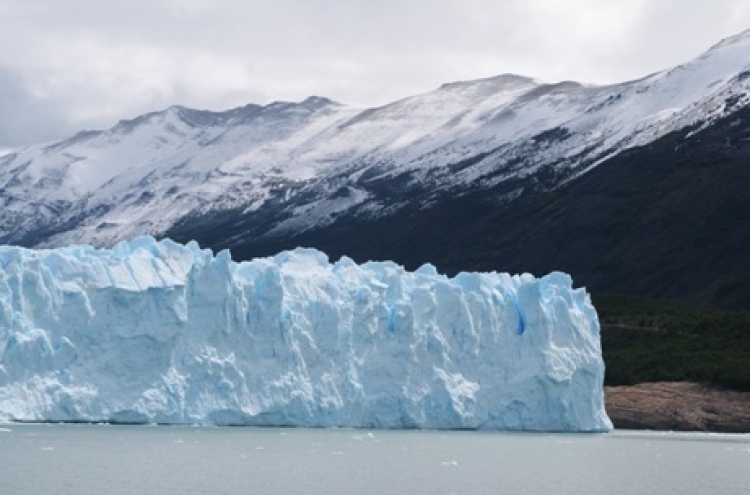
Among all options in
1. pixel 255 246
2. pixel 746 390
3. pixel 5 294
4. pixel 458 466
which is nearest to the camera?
pixel 458 466

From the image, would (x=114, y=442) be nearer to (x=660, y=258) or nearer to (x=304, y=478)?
(x=304, y=478)

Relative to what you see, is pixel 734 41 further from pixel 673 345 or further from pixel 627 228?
pixel 673 345

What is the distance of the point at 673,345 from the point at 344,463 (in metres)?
41.5

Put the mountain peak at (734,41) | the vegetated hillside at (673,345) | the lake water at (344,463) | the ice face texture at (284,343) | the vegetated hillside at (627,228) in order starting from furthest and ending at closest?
1. the mountain peak at (734,41)
2. the vegetated hillside at (627,228)
3. the vegetated hillside at (673,345)
4. the ice face texture at (284,343)
5. the lake water at (344,463)

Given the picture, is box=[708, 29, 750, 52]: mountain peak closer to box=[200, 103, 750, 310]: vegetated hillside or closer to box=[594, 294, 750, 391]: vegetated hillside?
box=[200, 103, 750, 310]: vegetated hillside

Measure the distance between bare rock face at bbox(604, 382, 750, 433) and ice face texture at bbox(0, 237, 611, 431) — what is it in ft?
36.1

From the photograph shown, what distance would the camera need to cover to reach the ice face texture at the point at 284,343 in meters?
44.3

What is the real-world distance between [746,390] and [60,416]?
36244 millimetres

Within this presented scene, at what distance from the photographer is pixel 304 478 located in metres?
34.0

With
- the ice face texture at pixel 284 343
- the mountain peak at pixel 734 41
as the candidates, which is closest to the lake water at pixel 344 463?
the ice face texture at pixel 284 343

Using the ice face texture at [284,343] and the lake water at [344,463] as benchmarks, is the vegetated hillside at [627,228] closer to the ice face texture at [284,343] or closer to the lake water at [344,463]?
the ice face texture at [284,343]

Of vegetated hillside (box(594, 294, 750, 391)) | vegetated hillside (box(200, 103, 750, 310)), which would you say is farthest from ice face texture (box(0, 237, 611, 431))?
vegetated hillside (box(200, 103, 750, 310))

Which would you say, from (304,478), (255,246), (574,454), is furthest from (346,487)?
(255,246)

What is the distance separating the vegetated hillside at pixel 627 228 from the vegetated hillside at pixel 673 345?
1865 cm
